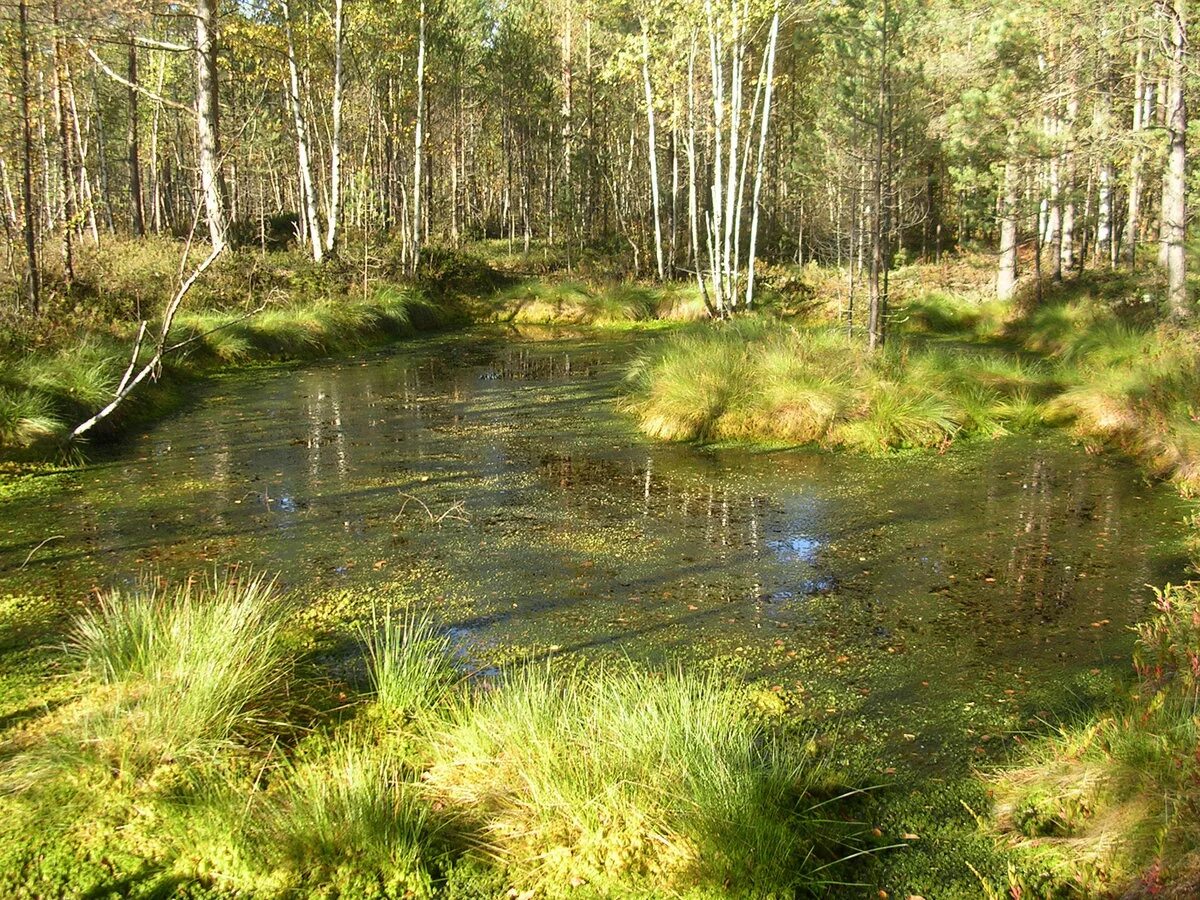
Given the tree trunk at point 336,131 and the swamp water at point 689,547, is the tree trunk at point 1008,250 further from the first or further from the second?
the tree trunk at point 336,131

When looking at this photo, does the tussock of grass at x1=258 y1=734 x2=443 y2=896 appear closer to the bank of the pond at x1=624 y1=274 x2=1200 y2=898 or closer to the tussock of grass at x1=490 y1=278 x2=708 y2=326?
the bank of the pond at x1=624 y1=274 x2=1200 y2=898

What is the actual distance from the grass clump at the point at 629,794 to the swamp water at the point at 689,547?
84cm

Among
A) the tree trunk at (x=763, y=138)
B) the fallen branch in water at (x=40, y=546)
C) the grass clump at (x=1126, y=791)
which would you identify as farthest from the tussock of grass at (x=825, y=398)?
the tree trunk at (x=763, y=138)

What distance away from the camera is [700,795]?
3.05 meters

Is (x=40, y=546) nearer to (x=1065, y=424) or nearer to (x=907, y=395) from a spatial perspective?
(x=907, y=395)

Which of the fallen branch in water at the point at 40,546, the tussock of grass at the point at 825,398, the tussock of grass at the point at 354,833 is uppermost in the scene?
the tussock of grass at the point at 825,398

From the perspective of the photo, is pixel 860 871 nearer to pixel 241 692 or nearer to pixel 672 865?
pixel 672 865

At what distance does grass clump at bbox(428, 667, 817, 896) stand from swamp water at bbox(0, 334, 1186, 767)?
0.84m

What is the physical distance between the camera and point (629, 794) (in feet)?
10.2

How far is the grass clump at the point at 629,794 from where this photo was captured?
2941 mm

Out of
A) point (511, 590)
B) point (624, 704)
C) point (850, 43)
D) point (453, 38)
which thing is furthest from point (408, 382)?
point (453, 38)

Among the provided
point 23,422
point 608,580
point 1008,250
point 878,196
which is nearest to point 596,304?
point 1008,250

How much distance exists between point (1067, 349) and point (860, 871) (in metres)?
12.5

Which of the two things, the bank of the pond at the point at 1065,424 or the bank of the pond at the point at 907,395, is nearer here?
the bank of the pond at the point at 1065,424
